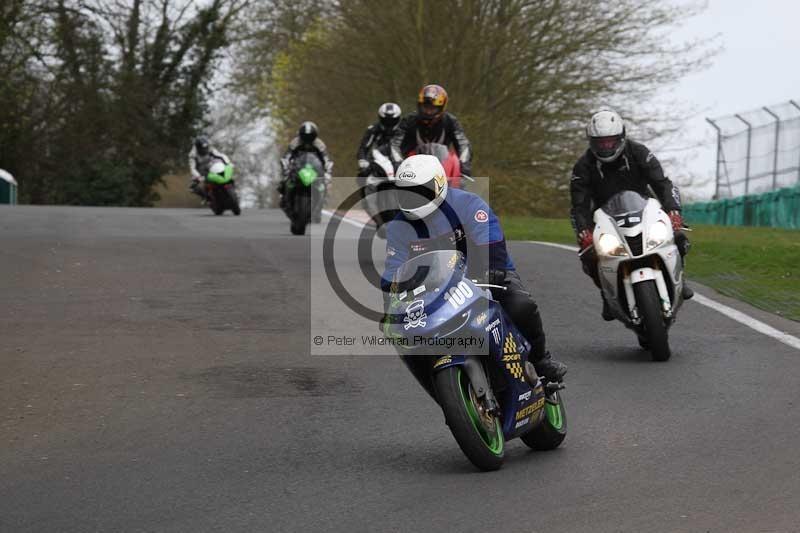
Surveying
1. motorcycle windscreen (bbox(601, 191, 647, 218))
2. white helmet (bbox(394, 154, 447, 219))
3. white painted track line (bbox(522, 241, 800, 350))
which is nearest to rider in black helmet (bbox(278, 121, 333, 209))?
white painted track line (bbox(522, 241, 800, 350))

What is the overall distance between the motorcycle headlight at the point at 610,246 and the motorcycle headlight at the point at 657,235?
194mm

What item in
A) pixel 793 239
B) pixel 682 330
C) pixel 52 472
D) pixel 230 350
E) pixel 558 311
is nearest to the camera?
pixel 52 472

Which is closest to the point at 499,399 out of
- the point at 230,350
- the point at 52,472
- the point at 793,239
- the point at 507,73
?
the point at 52,472

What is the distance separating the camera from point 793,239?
20.9 meters

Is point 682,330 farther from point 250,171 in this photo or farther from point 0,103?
point 250,171

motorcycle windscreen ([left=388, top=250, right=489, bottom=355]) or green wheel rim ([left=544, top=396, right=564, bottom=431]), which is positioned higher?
motorcycle windscreen ([left=388, top=250, right=489, bottom=355])

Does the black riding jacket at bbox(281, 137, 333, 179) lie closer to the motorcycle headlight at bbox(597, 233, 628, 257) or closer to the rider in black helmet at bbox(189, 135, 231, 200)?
the rider in black helmet at bbox(189, 135, 231, 200)

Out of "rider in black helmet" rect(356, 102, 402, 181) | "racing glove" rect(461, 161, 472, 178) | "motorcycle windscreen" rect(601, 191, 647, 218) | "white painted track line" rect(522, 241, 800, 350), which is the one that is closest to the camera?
"motorcycle windscreen" rect(601, 191, 647, 218)

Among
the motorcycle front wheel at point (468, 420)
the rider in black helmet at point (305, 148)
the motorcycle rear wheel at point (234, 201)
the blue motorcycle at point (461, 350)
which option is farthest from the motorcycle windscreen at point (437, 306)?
the motorcycle rear wheel at point (234, 201)

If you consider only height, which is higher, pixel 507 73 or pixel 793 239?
pixel 507 73

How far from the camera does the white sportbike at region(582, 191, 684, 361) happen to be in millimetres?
9961

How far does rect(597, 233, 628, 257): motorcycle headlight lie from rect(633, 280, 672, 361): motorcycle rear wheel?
315 mm

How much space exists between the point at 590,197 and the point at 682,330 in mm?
1508

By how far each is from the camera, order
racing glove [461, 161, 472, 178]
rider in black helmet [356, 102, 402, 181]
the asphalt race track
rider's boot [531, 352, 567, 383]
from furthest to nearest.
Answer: rider in black helmet [356, 102, 402, 181] < racing glove [461, 161, 472, 178] < rider's boot [531, 352, 567, 383] < the asphalt race track
